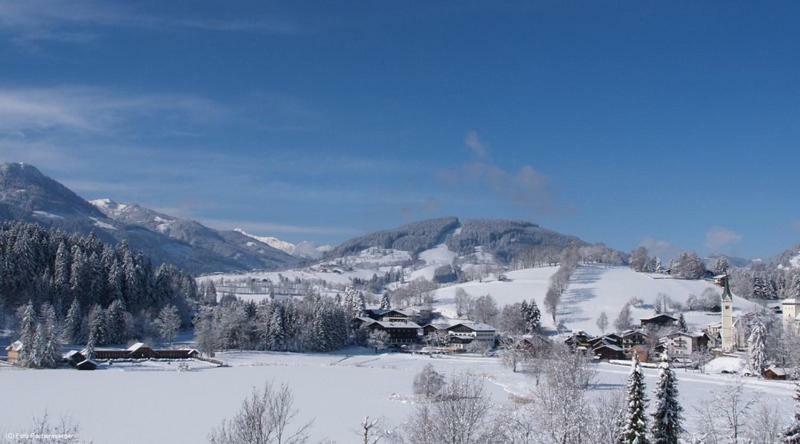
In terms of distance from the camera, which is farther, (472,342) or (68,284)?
(472,342)

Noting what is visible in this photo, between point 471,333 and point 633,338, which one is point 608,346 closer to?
point 633,338

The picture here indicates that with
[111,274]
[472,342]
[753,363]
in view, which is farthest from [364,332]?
[753,363]

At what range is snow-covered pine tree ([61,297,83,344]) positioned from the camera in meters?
79.2

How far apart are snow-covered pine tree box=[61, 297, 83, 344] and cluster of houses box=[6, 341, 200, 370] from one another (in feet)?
22.8

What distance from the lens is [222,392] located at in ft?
160

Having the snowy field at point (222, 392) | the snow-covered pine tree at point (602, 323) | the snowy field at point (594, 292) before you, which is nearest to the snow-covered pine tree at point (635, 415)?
the snowy field at point (222, 392)

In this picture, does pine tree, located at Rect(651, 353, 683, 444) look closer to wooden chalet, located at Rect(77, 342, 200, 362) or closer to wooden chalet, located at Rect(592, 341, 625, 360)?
wooden chalet, located at Rect(77, 342, 200, 362)

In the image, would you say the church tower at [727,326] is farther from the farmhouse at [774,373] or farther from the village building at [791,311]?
the farmhouse at [774,373]

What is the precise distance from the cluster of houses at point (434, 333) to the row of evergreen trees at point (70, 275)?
31517 mm

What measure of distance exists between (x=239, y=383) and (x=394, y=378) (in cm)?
1409

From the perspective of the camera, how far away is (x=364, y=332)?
104062 millimetres

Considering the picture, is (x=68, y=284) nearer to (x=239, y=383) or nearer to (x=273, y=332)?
(x=273, y=332)

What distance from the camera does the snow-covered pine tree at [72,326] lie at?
79.2 meters

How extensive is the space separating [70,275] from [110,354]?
866 inches
